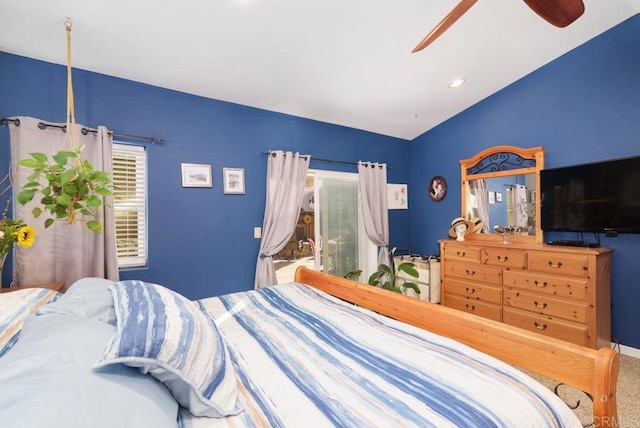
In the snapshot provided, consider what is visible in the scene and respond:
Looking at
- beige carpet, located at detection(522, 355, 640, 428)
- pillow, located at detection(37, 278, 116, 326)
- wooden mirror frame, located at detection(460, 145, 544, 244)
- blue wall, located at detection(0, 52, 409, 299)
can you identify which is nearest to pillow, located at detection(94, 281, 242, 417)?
pillow, located at detection(37, 278, 116, 326)

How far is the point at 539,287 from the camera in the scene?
8.11 feet

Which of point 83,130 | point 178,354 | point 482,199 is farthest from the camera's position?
point 482,199

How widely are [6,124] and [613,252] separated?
16.4 ft

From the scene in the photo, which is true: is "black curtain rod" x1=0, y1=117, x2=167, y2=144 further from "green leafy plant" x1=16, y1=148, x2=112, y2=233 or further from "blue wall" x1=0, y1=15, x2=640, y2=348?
"green leafy plant" x1=16, y1=148, x2=112, y2=233

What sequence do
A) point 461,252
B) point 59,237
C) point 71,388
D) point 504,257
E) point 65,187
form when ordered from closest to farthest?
point 71,388, point 65,187, point 59,237, point 504,257, point 461,252

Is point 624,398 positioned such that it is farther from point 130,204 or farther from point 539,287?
point 130,204

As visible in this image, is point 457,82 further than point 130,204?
Yes

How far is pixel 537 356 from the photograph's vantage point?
1021 mm

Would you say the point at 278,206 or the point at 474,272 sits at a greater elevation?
the point at 278,206

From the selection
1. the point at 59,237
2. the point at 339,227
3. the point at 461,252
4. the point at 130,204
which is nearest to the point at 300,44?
the point at 130,204

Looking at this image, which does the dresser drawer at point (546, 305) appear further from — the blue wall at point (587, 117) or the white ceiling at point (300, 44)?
the white ceiling at point (300, 44)

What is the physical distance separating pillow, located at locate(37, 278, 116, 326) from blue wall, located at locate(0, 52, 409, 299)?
127 centimetres

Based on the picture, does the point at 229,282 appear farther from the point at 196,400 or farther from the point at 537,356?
the point at 537,356

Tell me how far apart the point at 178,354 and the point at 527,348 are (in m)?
1.25
